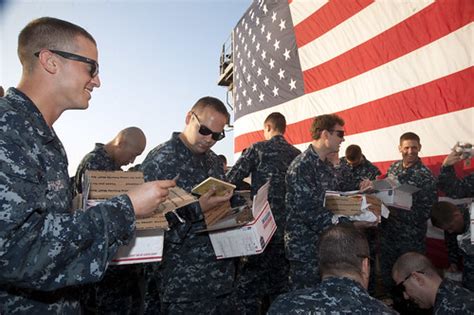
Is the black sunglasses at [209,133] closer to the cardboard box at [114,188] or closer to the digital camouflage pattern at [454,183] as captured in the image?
the cardboard box at [114,188]

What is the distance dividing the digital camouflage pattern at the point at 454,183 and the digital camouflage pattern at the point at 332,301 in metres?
2.13

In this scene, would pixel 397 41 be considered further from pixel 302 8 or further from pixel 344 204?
pixel 344 204

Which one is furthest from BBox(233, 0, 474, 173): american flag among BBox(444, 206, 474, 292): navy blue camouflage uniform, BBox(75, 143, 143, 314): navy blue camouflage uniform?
BBox(75, 143, 143, 314): navy blue camouflage uniform

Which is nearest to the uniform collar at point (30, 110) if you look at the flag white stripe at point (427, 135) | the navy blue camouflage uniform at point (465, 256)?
the navy blue camouflage uniform at point (465, 256)

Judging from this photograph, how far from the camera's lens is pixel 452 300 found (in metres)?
1.73

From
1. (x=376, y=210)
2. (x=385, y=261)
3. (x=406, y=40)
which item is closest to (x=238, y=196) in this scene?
(x=376, y=210)

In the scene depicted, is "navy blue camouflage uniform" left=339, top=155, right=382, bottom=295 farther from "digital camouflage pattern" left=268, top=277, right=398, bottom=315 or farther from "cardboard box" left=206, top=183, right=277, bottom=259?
"digital camouflage pattern" left=268, top=277, right=398, bottom=315

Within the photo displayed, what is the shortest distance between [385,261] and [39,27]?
388 cm

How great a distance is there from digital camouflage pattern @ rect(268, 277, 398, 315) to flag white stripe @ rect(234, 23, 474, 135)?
9.82ft

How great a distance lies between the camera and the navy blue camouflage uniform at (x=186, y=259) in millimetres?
1851

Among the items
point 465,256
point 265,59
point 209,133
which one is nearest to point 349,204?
point 465,256

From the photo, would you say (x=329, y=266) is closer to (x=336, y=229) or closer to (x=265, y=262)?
(x=336, y=229)

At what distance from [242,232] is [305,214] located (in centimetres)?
98

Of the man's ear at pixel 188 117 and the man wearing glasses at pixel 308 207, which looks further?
the man wearing glasses at pixel 308 207
